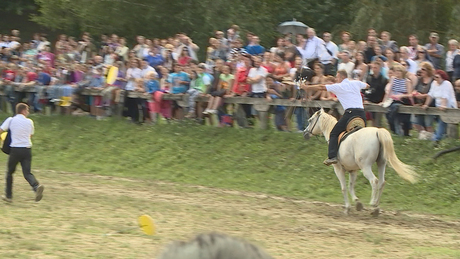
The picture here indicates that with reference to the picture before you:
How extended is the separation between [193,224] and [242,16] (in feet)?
72.9

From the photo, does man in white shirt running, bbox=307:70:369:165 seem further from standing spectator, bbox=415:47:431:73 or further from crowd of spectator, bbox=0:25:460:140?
standing spectator, bbox=415:47:431:73

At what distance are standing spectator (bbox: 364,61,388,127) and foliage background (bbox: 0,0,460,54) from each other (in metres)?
12.1

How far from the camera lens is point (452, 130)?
17.5m

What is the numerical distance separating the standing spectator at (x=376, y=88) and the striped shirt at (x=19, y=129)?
26.6ft

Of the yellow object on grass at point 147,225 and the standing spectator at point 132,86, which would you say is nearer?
the yellow object on grass at point 147,225

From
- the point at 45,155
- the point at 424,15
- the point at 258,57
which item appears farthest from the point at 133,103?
the point at 424,15

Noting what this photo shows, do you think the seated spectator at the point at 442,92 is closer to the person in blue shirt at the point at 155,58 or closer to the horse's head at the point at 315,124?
the horse's head at the point at 315,124

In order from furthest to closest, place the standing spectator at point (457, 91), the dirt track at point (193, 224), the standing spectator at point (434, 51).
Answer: the standing spectator at point (434, 51) → the standing spectator at point (457, 91) → the dirt track at point (193, 224)

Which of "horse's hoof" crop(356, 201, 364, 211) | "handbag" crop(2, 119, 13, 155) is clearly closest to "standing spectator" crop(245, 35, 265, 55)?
"horse's hoof" crop(356, 201, 364, 211)

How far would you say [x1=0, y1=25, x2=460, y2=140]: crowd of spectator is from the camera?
59.5 feet

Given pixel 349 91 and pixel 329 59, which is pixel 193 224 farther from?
pixel 329 59

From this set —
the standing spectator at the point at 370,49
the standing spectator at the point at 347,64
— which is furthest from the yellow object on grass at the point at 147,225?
the standing spectator at the point at 370,49

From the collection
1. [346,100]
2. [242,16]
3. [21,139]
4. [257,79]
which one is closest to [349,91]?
[346,100]

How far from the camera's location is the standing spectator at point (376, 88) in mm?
18375
